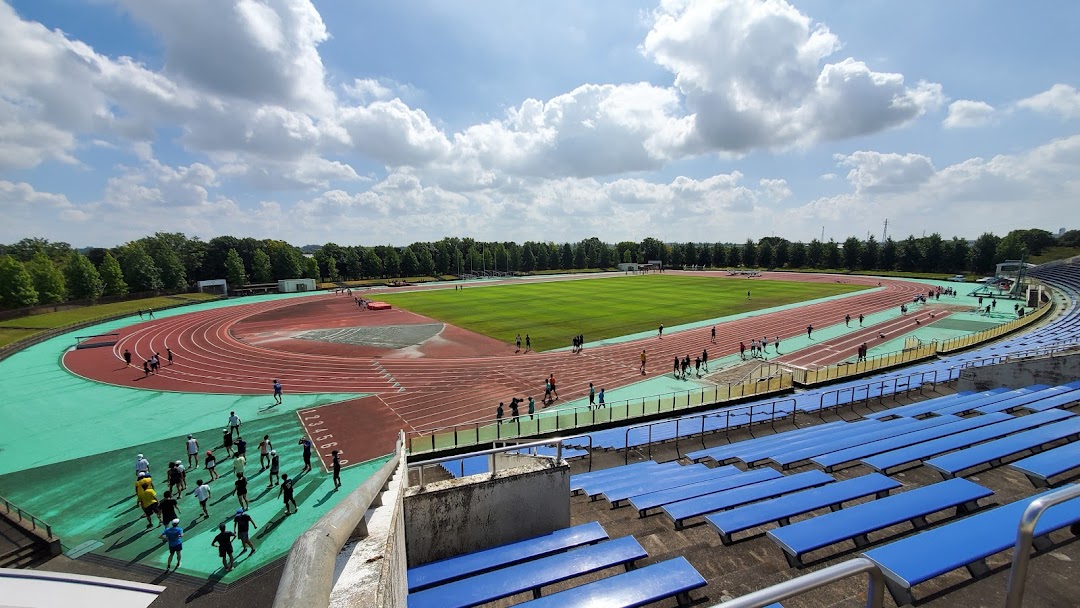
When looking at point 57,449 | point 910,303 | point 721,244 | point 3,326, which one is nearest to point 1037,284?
point 910,303

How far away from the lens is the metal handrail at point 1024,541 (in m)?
2.43

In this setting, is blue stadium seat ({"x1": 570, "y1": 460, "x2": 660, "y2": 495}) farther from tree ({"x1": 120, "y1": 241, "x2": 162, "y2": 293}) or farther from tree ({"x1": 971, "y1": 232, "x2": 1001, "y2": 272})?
tree ({"x1": 971, "y1": 232, "x2": 1001, "y2": 272})

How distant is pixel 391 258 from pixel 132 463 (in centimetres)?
9673

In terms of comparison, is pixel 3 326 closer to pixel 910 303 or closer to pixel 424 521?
pixel 424 521

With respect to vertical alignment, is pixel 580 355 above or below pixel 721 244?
below

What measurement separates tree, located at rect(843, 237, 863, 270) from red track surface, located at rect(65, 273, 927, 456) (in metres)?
76.3

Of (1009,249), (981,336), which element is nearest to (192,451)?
(981,336)

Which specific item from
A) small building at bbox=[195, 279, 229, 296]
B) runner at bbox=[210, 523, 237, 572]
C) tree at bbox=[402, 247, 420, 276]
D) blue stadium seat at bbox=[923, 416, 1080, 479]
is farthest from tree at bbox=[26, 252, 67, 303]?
blue stadium seat at bbox=[923, 416, 1080, 479]

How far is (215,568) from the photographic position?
38.4 ft

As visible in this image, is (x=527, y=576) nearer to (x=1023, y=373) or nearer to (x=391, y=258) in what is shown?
(x=1023, y=373)

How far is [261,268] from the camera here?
91000mm

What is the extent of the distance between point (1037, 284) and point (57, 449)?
308ft

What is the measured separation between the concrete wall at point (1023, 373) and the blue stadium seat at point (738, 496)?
47.3 feet

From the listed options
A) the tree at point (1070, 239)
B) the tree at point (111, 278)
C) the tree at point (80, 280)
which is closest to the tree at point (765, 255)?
the tree at point (1070, 239)
